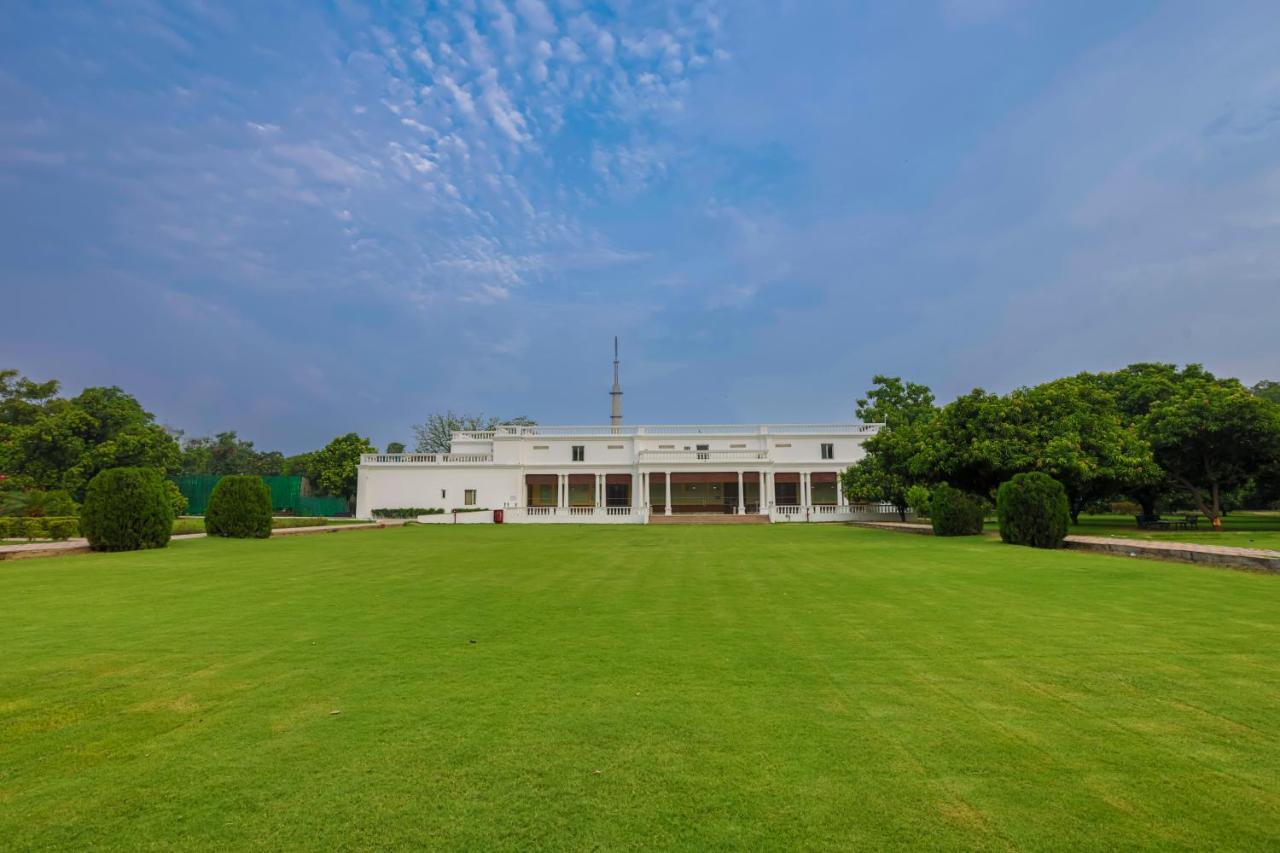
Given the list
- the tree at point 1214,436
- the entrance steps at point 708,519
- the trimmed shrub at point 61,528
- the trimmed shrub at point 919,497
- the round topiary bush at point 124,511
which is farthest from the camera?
the entrance steps at point 708,519

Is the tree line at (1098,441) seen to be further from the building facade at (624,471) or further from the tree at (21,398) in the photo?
the tree at (21,398)

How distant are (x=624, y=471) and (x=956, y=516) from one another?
23314mm

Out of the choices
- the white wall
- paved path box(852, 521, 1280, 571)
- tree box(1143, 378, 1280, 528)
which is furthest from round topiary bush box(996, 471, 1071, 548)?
the white wall

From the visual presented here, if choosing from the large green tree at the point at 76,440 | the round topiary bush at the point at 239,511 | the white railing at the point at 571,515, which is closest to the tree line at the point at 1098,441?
the white railing at the point at 571,515

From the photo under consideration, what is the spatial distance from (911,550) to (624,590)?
7.88 metres

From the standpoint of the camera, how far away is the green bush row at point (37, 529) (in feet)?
52.8

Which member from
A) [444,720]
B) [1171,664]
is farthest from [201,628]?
[1171,664]

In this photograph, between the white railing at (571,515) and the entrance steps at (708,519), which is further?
the white railing at (571,515)

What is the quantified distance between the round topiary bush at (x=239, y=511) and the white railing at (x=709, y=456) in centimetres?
2184

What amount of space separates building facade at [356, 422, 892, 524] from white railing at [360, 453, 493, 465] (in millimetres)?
57

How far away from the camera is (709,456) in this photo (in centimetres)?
3709

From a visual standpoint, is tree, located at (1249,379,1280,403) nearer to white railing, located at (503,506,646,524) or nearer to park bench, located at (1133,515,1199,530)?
park bench, located at (1133,515,1199,530)

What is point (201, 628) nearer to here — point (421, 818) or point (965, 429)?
point (421, 818)

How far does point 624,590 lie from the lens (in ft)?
25.6
